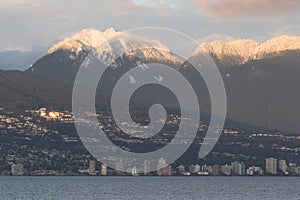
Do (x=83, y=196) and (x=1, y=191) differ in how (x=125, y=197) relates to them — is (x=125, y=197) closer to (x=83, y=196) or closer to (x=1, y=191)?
(x=83, y=196)

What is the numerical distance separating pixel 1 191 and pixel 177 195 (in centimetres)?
3540

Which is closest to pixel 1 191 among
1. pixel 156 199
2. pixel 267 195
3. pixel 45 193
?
pixel 45 193

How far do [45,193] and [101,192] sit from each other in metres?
12.0

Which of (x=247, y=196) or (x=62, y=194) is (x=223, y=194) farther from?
(x=62, y=194)

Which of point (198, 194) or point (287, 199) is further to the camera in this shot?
point (198, 194)

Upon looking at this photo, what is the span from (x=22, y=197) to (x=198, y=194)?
37.6 m

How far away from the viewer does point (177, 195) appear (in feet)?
630

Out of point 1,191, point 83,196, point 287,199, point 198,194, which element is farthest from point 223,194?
point 1,191

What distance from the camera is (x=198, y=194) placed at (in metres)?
197

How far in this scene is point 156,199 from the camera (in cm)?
17475

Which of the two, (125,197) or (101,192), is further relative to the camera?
(101,192)

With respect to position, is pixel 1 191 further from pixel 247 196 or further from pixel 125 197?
pixel 247 196

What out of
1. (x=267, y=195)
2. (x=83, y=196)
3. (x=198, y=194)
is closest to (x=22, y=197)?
(x=83, y=196)

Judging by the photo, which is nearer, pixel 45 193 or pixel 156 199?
pixel 156 199
